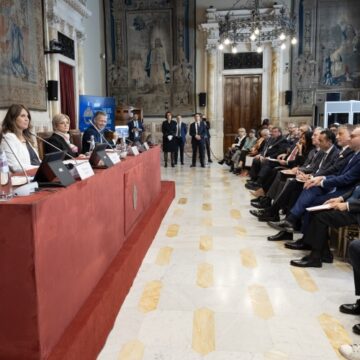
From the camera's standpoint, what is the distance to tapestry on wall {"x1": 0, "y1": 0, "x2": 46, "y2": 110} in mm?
6816

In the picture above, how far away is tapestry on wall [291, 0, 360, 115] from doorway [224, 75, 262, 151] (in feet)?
3.99

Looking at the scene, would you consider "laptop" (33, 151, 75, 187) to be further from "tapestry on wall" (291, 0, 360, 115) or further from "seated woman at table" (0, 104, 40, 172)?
"tapestry on wall" (291, 0, 360, 115)

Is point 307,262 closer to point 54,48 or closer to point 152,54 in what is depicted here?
point 54,48

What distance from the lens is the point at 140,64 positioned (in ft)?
42.9

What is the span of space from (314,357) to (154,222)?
248 centimetres

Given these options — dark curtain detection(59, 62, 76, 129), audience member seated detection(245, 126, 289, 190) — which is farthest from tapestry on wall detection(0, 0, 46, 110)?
audience member seated detection(245, 126, 289, 190)

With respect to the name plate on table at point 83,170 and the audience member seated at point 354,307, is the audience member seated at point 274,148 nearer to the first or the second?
the audience member seated at point 354,307

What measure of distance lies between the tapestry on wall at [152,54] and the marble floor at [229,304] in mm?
9147

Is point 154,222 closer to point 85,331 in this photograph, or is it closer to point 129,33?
point 85,331

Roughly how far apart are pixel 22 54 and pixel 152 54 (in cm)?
616

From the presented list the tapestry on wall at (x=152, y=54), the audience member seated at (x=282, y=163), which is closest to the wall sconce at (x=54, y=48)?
the tapestry on wall at (x=152, y=54)

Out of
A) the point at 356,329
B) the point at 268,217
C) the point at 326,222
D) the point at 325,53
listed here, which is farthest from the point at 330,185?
the point at 325,53

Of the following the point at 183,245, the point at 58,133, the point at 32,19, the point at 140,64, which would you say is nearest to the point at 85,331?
the point at 183,245

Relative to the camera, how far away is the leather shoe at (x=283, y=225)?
4.18 metres
